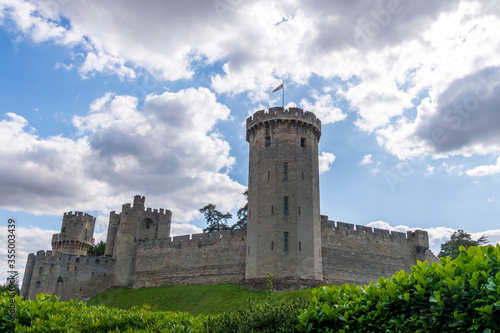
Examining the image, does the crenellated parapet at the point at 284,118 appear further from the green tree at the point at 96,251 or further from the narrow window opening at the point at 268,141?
the green tree at the point at 96,251

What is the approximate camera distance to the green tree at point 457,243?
54.3 m

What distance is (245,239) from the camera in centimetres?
3875

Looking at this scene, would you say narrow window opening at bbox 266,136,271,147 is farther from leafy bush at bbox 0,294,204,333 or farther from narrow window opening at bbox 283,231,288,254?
leafy bush at bbox 0,294,204,333

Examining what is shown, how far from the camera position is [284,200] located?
112ft

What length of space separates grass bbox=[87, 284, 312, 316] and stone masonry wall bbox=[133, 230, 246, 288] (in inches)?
45.2

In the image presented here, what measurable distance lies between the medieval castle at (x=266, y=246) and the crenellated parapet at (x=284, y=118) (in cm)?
9

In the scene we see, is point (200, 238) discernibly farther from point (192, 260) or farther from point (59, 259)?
point (59, 259)

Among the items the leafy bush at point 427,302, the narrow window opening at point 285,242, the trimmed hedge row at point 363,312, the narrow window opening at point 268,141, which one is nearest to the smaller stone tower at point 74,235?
the narrow window opening at point 268,141

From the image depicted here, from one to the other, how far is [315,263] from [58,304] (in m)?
22.8

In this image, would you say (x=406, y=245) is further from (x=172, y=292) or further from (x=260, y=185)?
(x=172, y=292)

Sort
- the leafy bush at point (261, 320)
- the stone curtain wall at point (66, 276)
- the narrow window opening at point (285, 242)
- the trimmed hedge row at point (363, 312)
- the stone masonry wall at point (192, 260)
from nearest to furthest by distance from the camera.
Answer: the trimmed hedge row at point (363, 312) → the leafy bush at point (261, 320) → the narrow window opening at point (285, 242) → the stone masonry wall at point (192, 260) → the stone curtain wall at point (66, 276)

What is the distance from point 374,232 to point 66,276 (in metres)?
32.2

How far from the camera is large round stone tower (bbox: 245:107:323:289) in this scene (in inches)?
1291

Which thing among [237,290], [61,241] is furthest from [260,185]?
[61,241]
